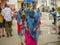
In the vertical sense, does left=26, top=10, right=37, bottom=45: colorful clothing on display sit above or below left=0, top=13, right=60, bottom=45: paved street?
above

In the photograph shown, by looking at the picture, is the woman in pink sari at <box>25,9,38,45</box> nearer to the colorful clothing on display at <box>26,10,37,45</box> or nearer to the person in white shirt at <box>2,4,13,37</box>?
the colorful clothing on display at <box>26,10,37,45</box>

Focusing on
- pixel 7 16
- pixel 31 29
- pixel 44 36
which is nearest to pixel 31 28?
pixel 31 29

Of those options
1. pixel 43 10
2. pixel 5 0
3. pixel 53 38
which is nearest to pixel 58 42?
pixel 53 38

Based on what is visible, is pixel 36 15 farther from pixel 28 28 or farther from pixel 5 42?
pixel 5 42

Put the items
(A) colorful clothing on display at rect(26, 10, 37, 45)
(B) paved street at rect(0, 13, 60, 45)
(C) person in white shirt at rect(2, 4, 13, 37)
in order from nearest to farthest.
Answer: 1. (A) colorful clothing on display at rect(26, 10, 37, 45)
2. (B) paved street at rect(0, 13, 60, 45)
3. (C) person in white shirt at rect(2, 4, 13, 37)

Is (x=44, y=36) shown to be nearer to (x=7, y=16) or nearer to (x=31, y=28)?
(x=7, y=16)

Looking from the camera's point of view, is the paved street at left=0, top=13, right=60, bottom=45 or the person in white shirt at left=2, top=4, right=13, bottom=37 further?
the person in white shirt at left=2, top=4, right=13, bottom=37

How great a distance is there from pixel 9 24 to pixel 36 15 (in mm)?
3215

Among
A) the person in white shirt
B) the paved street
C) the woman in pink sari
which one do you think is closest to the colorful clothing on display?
the woman in pink sari

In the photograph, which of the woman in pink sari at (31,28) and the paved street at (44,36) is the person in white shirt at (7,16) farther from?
the woman in pink sari at (31,28)

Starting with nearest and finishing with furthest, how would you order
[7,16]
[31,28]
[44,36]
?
[31,28] < [44,36] < [7,16]

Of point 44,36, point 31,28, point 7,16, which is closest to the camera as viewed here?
point 31,28

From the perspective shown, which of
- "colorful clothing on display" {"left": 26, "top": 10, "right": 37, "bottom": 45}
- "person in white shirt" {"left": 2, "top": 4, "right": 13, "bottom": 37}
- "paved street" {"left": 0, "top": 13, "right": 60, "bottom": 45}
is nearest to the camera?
"colorful clothing on display" {"left": 26, "top": 10, "right": 37, "bottom": 45}

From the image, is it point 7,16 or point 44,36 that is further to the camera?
point 7,16
